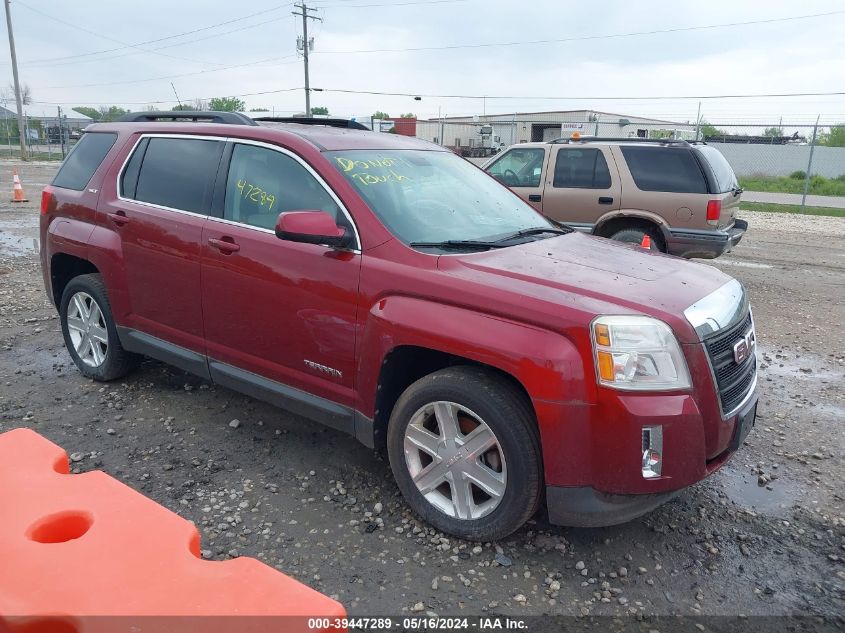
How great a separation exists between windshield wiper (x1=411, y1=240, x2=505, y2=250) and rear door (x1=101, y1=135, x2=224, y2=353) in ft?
4.83

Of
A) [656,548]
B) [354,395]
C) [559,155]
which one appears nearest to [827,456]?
[656,548]

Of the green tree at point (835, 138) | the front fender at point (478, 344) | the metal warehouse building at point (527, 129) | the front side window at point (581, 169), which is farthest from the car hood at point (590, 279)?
the green tree at point (835, 138)

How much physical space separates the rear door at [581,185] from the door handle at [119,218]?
229 inches

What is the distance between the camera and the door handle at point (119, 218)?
4352mm

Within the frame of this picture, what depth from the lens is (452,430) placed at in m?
3.05

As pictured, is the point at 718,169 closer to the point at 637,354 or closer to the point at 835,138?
the point at 637,354

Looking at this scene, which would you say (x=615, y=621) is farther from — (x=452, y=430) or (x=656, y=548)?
(x=452, y=430)

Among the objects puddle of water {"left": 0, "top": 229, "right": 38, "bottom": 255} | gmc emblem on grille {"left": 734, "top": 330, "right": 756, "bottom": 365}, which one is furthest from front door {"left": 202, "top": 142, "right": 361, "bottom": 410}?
puddle of water {"left": 0, "top": 229, "right": 38, "bottom": 255}

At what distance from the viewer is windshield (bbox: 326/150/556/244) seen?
3439 mm

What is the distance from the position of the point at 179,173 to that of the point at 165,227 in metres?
0.38

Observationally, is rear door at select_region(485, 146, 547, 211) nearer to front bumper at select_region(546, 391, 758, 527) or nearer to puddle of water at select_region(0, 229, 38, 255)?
front bumper at select_region(546, 391, 758, 527)

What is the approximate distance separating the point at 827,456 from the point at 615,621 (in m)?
2.27

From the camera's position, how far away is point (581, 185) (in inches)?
351

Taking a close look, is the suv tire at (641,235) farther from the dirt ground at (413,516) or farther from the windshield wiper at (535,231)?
the windshield wiper at (535,231)
